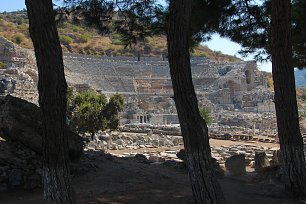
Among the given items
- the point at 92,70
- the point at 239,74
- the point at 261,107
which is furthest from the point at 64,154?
the point at 239,74

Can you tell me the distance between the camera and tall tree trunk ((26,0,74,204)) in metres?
4.46

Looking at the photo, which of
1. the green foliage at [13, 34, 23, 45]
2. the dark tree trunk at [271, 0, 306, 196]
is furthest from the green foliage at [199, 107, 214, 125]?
the green foliage at [13, 34, 23, 45]

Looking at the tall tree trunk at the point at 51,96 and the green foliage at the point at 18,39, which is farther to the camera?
the green foliage at the point at 18,39

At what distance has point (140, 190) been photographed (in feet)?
22.7

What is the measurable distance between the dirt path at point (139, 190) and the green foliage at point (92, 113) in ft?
41.8

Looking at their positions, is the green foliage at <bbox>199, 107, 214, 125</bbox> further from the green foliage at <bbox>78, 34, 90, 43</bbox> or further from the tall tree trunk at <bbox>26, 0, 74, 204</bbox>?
the green foliage at <bbox>78, 34, 90, 43</bbox>

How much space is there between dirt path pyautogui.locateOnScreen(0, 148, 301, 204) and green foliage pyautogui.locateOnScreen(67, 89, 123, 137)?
12.7m

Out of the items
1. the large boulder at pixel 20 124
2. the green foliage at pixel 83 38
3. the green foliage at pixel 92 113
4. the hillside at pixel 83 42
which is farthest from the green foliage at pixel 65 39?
the large boulder at pixel 20 124

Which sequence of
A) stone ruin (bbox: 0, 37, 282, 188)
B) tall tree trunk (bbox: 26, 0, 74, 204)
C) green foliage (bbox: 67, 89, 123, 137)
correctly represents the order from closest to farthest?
tall tree trunk (bbox: 26, 0, 74, 204) → green foliage (bbox: 67, 89, 123, 137) → stone ruin (bbox: 0, 37, 282, 188)

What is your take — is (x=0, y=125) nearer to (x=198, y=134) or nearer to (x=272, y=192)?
(x=198, y=134)

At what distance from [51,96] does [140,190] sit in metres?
3.06

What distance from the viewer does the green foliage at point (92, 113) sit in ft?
70.8

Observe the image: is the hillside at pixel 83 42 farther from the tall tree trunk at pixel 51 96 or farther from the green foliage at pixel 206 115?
the tall tree trunk at pixel 51 96

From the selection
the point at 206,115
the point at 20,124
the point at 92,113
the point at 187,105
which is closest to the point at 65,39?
the point at 206,115
